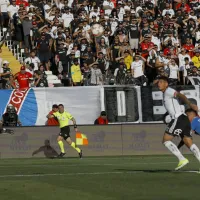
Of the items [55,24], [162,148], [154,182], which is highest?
[55,24]

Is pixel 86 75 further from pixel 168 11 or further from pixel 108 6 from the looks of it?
pixel 168 11

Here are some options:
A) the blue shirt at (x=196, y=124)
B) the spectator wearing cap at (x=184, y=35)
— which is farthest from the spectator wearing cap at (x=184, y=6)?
the blue shirt at (x=196, y=124)

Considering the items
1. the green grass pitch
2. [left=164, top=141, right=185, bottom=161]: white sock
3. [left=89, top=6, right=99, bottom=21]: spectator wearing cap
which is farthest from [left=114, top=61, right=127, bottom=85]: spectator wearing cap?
[left=164, top=141, right=185, bottom=161]: white sock

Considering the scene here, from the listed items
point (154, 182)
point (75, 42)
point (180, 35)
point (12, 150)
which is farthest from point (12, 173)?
point (180, 35)

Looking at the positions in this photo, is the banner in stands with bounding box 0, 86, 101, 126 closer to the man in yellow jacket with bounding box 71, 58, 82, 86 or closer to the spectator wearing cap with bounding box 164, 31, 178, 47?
the man in yellow jacket with bounding box 71, 58, 82, 86

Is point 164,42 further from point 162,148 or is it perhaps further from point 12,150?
point 12,150

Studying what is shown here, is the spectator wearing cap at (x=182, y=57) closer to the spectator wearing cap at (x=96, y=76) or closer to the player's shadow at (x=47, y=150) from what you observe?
the spectator wearing cap at (x=96, y=76)

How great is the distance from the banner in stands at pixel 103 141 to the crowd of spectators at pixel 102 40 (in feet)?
9.18

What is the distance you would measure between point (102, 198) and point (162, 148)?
17.2 m

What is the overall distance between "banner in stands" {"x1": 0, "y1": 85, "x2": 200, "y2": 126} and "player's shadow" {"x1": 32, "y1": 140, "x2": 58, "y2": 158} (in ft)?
5.81

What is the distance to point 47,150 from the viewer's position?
3056cm

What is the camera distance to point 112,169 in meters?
20.4

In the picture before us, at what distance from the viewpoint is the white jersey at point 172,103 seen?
59.1ft

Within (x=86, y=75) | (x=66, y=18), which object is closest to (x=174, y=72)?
(x=86, y=75)
